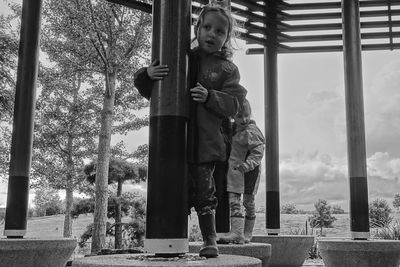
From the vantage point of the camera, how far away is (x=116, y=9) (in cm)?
1286

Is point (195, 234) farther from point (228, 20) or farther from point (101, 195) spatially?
point (228, 20)

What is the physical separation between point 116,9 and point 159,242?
11.2m

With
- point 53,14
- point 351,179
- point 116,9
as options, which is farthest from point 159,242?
point 53,14

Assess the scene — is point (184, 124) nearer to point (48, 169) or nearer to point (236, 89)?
point (236, 89)

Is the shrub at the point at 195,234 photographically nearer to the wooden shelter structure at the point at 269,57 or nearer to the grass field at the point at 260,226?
the grass field at the point at 260,226

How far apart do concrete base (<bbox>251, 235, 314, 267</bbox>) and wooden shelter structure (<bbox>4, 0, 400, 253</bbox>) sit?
75 cm

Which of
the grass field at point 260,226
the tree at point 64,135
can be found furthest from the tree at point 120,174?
the tree at point 64,135

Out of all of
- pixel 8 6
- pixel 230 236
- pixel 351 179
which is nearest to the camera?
pixel 230 236

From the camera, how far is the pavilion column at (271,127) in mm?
8922

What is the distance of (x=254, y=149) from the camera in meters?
5.48

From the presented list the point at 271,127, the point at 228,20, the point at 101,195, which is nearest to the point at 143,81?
the point at 228,20

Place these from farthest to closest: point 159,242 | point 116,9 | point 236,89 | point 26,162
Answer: point 116,9 → point 26,162 → point 236,89 → point 159,242

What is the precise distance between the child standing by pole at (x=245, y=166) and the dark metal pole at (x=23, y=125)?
309 cm

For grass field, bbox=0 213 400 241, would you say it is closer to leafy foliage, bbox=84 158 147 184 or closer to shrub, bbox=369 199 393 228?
shrub, bbox=369 199 393 228
